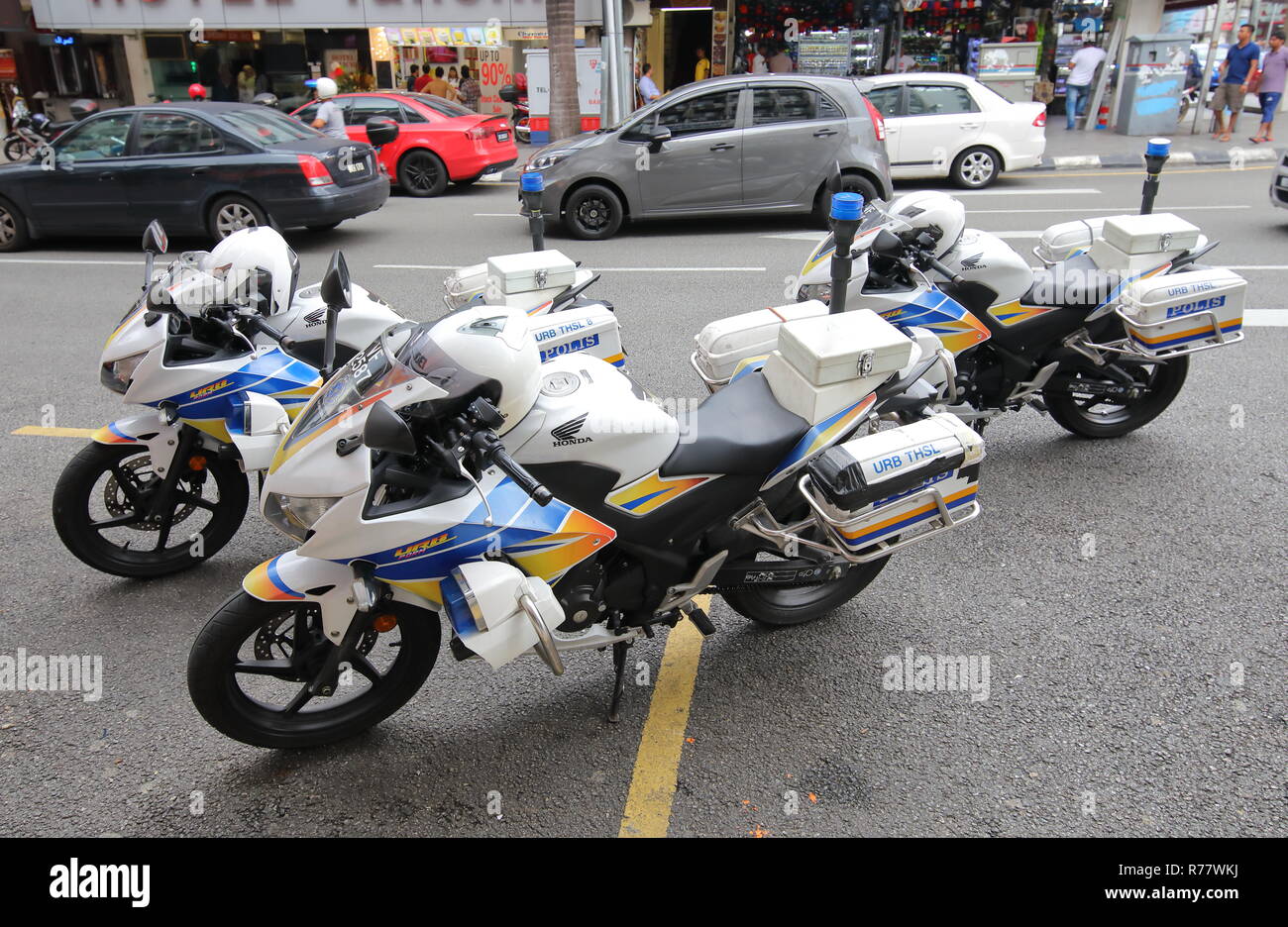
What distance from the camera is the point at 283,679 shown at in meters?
3.21

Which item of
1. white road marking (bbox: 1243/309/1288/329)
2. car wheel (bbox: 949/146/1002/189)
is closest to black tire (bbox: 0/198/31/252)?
car wheel (bbox: 949/146/1002/189)

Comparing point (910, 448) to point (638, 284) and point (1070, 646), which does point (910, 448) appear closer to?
point (1070, 646)

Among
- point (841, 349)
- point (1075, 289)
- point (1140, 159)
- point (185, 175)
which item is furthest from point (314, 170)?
point (1140, 159)

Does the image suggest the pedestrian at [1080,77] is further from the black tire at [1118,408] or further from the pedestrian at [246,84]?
the pedestrian at [246,84]

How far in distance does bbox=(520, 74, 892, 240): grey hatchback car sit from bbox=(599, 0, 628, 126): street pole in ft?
21.0

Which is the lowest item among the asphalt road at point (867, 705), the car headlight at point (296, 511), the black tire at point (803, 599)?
the asphalt road at point (867, 705)

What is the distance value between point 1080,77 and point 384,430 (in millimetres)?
19262

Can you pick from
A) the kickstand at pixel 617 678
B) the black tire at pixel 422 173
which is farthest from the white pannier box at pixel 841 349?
the black tire at pixel 422 173

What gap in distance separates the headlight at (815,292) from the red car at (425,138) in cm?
1017

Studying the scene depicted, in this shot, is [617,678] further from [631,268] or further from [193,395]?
[631,268]

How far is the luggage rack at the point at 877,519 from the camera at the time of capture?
3217 millimetres

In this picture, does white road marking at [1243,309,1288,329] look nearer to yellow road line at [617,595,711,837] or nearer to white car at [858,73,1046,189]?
Result: yellow road line at [617,595,711,837]
